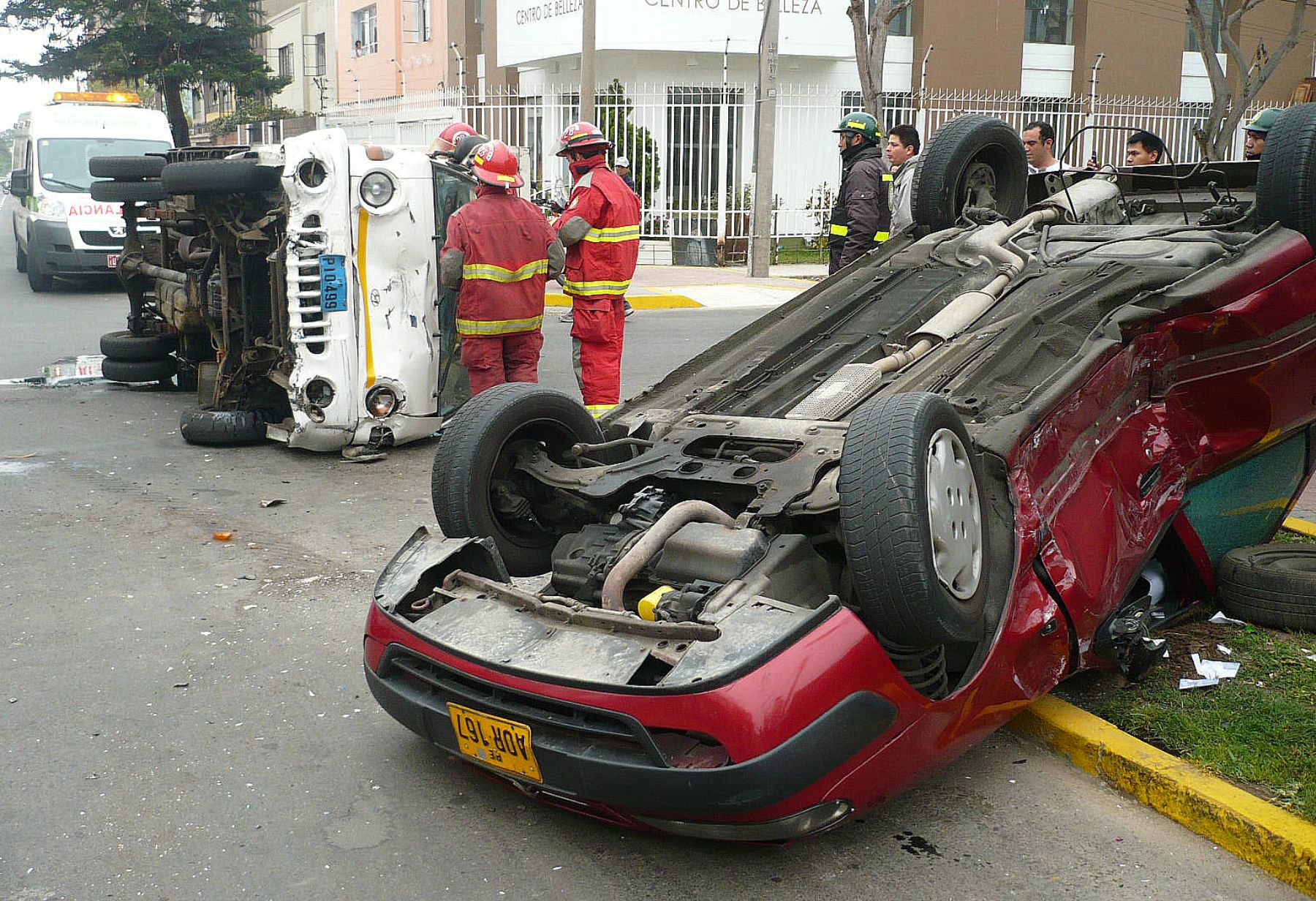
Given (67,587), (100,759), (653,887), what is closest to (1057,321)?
(653,887)

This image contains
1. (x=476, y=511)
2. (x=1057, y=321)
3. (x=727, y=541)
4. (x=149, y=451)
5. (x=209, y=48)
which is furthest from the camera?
(x=209, y=48)

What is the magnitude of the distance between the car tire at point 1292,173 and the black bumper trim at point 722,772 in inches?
116

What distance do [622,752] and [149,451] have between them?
228 inches

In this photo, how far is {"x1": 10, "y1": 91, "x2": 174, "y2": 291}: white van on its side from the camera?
16859 millimetres

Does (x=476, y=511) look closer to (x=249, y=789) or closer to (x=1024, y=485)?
(x=249, y=789)

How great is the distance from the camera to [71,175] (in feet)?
57.5

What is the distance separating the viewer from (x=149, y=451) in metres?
7.90

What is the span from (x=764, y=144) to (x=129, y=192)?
10157 mm

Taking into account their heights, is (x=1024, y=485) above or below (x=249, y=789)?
above

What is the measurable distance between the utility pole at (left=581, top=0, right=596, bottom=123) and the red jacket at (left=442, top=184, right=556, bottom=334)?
10.8m

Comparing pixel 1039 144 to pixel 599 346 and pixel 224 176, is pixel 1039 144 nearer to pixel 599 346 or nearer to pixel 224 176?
pixel 599 346

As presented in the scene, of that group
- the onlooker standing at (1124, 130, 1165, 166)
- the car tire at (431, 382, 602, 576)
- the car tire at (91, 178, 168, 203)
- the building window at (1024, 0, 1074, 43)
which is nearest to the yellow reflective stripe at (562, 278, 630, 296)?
the car tire at (431, 382, 602, 576)

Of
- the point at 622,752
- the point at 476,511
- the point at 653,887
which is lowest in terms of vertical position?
the point at 653,887

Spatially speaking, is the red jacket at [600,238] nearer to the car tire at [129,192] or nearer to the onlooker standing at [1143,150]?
the onlooker standing at [1143,150]
